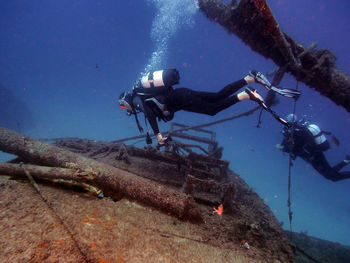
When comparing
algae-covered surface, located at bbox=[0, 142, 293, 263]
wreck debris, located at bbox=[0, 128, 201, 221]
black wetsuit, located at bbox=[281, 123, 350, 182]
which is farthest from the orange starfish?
black wetsuit, located at bbox=[281, 123, 350, 182]

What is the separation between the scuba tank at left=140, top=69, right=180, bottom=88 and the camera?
177 inches

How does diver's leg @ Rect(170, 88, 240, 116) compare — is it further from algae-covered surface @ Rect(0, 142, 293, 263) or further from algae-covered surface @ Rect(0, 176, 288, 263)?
algae-covered surface @ Rect(0, 176, 288, 263)

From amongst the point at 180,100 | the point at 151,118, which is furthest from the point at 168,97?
the point at 151,118

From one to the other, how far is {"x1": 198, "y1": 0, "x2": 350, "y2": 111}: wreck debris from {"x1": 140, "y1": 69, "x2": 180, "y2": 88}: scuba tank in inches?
79.9

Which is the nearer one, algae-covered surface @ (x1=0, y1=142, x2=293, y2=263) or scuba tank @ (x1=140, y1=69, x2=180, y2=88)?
algae-covered surface @ (x1=0, y1=142, x2=293, y2=263)

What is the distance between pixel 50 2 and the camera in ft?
354

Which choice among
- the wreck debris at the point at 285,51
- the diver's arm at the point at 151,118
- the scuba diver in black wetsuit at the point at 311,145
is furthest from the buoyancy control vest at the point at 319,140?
the diver's arm at the point at 151,118

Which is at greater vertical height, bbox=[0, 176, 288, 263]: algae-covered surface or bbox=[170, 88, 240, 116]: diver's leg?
bbox=[170, 88, 240, 116]: diver's leg

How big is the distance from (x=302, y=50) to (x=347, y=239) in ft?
168

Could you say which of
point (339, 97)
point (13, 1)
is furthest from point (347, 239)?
point (13, 1)

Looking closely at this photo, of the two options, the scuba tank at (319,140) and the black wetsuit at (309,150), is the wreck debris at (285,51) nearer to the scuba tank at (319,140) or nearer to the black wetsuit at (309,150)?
the black wetsuit at (309,150)

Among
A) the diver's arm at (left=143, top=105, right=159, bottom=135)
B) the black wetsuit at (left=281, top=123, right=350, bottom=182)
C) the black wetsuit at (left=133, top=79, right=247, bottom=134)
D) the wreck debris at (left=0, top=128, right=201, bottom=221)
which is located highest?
the black wetsuit at (left=281, top=123, right=350, bottom=182)

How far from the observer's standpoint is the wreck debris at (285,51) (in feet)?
13.8

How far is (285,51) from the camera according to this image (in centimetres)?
435
